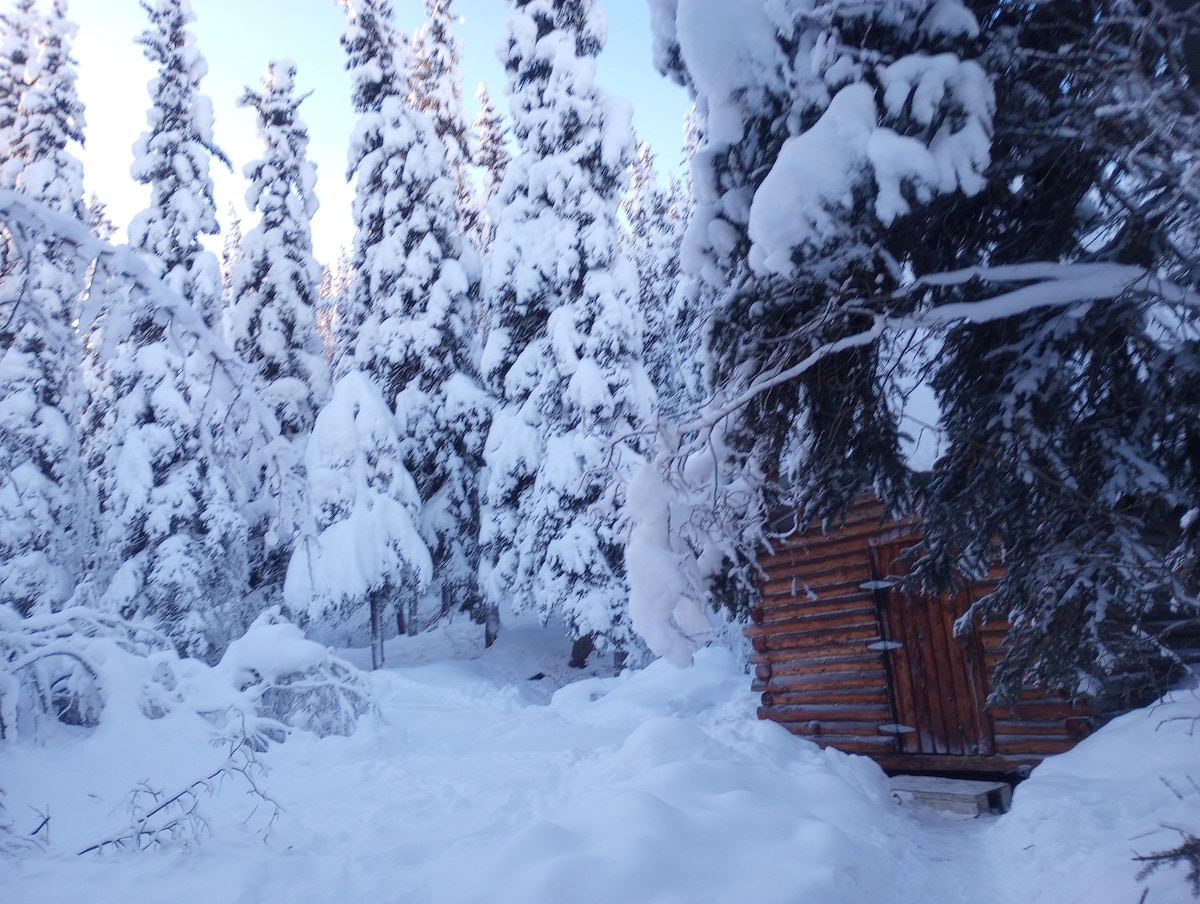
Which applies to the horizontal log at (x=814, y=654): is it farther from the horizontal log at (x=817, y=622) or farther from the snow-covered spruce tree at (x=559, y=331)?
the snow-covered spruce tree at (x=559, y=331)

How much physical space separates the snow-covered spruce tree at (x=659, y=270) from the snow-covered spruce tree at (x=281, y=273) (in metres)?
10.3

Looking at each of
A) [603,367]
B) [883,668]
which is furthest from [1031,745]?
[603,367]

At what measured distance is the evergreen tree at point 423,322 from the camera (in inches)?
819

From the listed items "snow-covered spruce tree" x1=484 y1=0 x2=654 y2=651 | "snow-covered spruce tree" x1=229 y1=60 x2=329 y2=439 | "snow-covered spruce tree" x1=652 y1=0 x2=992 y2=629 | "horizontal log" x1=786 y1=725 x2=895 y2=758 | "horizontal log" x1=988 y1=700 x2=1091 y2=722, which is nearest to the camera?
"snow-covered spruce tree" x1=652 y1=0 x2=992 y2=629

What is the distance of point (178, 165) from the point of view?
63.6 ft

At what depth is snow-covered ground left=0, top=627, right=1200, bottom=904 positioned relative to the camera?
498 centimetres

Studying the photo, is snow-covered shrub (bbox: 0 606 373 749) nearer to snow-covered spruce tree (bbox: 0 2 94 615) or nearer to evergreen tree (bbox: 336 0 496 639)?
snow-covered spruce tree (bbox: 0 2 94 615)

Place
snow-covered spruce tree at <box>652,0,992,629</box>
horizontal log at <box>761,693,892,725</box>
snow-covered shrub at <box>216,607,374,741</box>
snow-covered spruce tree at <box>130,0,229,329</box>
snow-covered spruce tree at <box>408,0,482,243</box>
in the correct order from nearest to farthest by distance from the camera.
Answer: snow-covered spruce tree at <box>652,0,992,629</box>
horizontal log at <box>761,693,892,725</box>
snow-covered shrub at <box>216,607,374,741</box>
snow-covered spruce tree at <box>130,0,229,329</box>
snow-covered spruce tree at <box>408,0,482,243</box>

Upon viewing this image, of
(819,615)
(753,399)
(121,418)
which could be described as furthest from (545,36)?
(753,399)

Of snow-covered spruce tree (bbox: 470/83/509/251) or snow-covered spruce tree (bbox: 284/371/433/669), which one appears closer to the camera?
snow-covered spruce tree (bbox: 284/371/433/669)

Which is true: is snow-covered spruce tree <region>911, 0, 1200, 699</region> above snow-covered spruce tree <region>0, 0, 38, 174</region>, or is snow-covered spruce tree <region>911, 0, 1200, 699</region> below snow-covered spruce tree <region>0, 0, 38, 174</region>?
below

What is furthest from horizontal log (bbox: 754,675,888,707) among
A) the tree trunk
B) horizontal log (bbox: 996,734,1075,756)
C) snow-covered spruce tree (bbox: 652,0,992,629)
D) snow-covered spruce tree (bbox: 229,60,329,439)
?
snow-covered spruce tree (bbox: 229,60,329,439)

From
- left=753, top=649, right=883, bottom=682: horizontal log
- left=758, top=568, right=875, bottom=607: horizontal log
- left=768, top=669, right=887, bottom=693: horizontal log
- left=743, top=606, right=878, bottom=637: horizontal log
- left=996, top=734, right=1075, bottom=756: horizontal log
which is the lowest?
left=996, top=734, right=1075, bottom=756: horizontal log

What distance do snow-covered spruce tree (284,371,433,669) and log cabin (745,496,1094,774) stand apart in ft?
34.4
